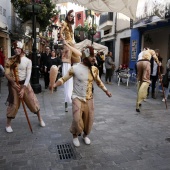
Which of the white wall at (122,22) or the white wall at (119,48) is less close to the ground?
the white wall at (122,22)

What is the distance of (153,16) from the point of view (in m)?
10.4

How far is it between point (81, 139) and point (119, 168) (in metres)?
1.25

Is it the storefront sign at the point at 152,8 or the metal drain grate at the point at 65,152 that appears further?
the storefront sign at the point at 152,8

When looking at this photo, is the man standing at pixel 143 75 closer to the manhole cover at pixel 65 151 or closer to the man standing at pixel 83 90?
the man standing at pixel 83 90

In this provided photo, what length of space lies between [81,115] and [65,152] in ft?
Result: 2.20

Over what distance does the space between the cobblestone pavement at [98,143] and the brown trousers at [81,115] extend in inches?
14.5

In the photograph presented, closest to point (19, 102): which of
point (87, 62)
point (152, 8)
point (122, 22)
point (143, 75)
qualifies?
point (87, 62)

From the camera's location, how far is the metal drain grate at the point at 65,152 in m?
3.62

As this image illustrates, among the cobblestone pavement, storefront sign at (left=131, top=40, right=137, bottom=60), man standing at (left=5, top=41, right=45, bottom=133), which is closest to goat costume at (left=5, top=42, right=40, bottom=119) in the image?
man standing at (left=5, top=41, right=45, bottom=133)

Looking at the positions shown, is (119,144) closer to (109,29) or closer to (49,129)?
(49,129)

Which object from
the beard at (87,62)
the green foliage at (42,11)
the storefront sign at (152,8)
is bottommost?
the beard at (87,62)

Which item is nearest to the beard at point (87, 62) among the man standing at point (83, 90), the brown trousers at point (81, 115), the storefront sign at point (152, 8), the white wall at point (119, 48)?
the man standing at point (83, 90)

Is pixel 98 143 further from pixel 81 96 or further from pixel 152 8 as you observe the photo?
pixel 152 8

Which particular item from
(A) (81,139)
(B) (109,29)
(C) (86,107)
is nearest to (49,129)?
(A) (81,139)
